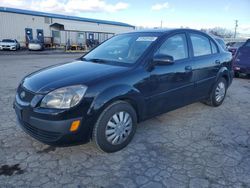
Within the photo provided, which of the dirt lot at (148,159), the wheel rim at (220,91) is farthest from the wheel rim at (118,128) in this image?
the wheel rim at (220,91)

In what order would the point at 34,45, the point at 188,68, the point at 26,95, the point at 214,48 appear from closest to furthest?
the point at 26,95 → the point at 188,68 → the point at 214,48 → the point at 34,45

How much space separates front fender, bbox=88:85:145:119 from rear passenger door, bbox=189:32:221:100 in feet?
4.79

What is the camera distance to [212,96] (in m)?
5.14

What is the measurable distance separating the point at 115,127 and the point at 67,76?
925 mm

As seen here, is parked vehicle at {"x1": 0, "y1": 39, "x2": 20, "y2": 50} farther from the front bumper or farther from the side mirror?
the side mirror

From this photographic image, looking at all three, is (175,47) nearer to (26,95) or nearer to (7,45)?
(26,95)

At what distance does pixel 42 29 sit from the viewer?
34594 mm

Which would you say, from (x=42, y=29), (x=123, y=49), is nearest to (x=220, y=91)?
(x=123, y=49)

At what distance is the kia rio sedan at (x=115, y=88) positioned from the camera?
9.37 feet

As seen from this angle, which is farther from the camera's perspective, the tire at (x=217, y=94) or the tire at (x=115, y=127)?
the tire at (x=217, y=94)

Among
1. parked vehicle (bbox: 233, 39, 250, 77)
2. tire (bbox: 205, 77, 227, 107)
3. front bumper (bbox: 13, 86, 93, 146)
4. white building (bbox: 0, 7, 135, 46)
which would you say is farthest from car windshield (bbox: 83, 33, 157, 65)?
white building (bbox: 0, 7, 135, 46)

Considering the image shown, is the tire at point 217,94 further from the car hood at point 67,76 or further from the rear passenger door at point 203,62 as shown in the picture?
the car hood at point 67,76

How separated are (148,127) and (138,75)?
1190 millimetres

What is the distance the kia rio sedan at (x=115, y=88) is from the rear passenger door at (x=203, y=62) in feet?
0.06
